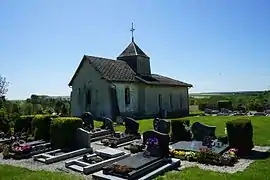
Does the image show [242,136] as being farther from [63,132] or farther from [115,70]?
[115,70]

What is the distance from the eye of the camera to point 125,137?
1823 cm

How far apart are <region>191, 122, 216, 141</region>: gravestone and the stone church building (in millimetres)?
14440

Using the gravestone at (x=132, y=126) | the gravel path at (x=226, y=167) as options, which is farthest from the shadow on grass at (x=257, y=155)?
the gravestone at (x=132, y=126)

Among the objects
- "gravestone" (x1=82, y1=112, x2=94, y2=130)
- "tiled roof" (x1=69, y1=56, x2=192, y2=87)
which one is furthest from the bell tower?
"gravestone" (x1=82, y1=112, x2=94, y2=130)

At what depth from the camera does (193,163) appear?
1286 cm

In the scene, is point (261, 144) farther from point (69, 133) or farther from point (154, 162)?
point (69, 133)

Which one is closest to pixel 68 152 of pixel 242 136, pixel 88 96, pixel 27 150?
pixel 27 150

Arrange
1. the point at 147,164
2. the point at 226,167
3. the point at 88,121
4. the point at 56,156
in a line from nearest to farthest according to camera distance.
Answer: the point at 147,164 → the point at 226,167 → the point at 56,156 → the point at 88,121

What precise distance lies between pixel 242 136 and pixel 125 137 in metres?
7.09

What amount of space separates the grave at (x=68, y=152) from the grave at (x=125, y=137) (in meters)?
1.85

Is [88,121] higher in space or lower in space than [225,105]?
lower

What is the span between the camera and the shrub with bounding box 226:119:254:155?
558 inches

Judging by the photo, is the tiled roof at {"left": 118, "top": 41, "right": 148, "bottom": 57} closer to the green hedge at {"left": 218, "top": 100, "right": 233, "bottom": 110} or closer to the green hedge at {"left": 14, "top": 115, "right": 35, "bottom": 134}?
the green hedge at {"left": 218, "top": 100, "right": 233, "bottom": 110}

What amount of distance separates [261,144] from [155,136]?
281 inches
